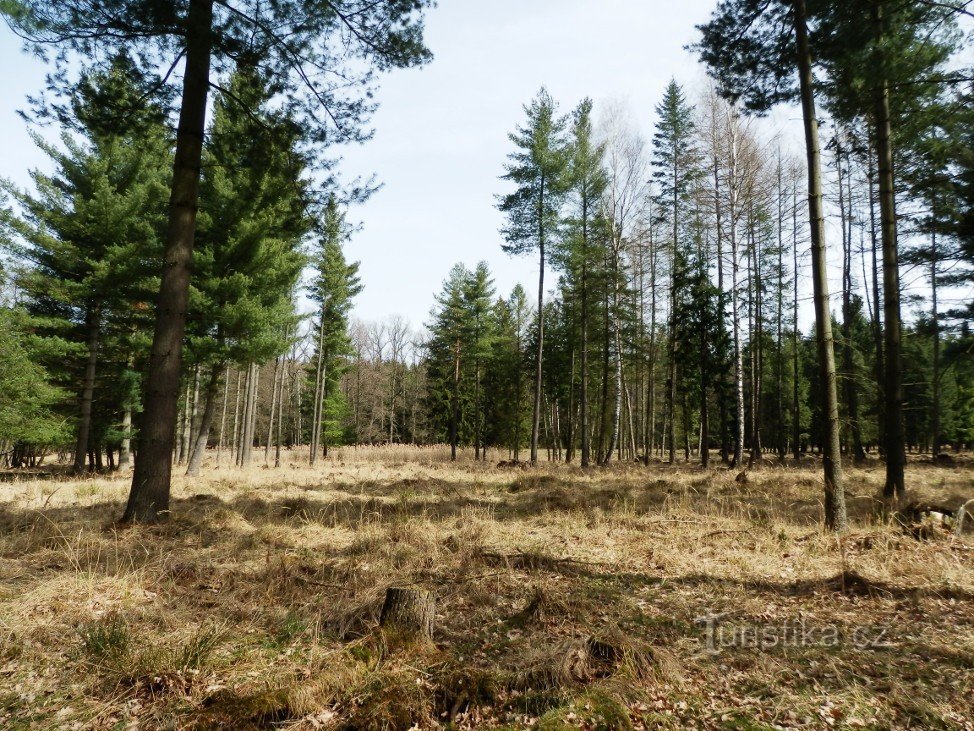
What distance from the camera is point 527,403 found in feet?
119

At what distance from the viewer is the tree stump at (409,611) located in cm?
369

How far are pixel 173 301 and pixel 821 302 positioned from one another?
9096 millimetres

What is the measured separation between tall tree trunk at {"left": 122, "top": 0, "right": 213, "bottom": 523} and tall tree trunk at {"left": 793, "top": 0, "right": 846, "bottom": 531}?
852 centimetres

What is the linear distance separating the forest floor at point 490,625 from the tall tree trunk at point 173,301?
2.08 ft

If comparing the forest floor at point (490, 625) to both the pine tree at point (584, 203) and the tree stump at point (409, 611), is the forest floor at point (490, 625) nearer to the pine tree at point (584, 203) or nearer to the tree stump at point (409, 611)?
the tree stump at point (409, 611)

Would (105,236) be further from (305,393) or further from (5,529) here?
(305,393)

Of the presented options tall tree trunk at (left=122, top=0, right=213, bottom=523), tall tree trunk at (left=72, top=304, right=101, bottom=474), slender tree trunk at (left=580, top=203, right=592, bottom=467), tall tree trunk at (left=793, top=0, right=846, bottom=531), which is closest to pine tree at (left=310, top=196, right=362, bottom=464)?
tall tree trunk at (left=72, top=304, right=101, bottom=474)

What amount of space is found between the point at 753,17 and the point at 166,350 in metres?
10.3

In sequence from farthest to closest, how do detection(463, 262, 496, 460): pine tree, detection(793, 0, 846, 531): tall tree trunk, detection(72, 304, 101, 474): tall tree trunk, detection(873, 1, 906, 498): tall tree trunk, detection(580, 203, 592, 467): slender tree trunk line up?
detection(463, 262, 496, 460): pine tree, detection(580, 203, 592, 467): slender tree trunk, detection(72, 304, 101, 474): tall tree trunk, detection(873, 1, 906, 498): tall tree trunk, detection(793, 0, 846, 531): tall tree trunk


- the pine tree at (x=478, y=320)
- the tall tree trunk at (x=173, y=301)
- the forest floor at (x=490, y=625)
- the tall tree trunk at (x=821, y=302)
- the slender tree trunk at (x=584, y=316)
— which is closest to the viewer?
the forest floor at (x=490, y=625)

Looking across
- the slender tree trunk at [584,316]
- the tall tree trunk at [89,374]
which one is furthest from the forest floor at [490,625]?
the slender tree trunk at [584,316]

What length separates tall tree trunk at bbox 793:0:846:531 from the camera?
259 inches

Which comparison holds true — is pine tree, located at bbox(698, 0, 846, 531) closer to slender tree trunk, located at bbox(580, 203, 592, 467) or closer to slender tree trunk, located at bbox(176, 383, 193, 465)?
slender tree trunk, located at bbox(580, 203, 592, 467)

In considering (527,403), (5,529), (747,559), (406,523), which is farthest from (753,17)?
(527,403)
